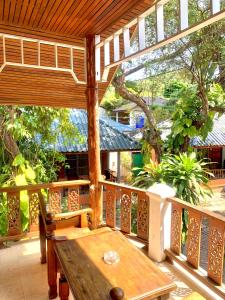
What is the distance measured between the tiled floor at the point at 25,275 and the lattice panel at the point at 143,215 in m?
0.52

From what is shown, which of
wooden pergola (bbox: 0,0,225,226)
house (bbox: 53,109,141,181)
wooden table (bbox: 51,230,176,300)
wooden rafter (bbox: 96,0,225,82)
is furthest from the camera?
house (bbox: 53,109,141,181)

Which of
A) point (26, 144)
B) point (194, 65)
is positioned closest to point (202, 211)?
point (26, 144)

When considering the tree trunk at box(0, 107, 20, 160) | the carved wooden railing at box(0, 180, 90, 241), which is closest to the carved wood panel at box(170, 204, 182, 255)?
the carved wooden railing at box(0, 180, 90, 241)

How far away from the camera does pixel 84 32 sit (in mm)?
3406

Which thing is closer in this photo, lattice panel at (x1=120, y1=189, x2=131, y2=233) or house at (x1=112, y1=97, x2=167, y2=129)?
lattice panel at (x1=120, y1=189, x2=131, y2=233)

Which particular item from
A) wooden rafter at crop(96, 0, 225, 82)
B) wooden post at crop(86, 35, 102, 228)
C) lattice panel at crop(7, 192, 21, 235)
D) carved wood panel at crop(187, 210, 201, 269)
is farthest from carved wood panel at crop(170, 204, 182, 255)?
lattice panel at crop(7, 192, 21, 235)

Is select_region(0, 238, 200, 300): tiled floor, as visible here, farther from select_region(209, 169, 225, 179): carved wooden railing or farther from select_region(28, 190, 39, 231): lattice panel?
select_region(209, 169, 225, 179): carved wooden railing

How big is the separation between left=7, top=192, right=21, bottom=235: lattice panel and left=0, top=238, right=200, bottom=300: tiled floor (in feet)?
0.70

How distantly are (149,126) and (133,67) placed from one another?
241cm

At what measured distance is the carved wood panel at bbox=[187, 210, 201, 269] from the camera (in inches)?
107

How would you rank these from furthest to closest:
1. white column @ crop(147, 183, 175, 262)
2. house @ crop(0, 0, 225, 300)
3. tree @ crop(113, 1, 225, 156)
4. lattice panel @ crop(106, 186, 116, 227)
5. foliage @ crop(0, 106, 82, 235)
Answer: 1. tree @ crop(113, 1, 225, 156)
2. foliage @ crop(0, 106, 82, 235)
3. lattice panel @ crop(106, 186, 116, 227)
4. white column @ crop(147, 183, 175, 262)
5. house @ crop(0, 0, 225, 300)

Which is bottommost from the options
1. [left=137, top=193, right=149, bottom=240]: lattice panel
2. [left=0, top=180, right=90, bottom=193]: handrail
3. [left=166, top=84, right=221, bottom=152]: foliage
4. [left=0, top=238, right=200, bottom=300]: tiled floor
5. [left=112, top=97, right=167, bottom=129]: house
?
[left=0, top=238, right=200, bottom=300]: tiled floor

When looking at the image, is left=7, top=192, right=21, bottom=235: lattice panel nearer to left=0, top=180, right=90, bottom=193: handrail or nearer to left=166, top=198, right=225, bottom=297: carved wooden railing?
left=0, top=180, right=90, bottom=193: handrail

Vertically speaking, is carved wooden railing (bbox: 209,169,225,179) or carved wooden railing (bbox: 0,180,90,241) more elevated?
carved wooden railing (bbox: 0,180,90,241)
